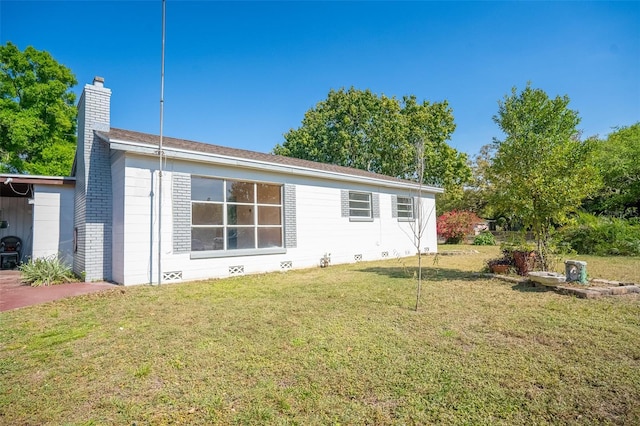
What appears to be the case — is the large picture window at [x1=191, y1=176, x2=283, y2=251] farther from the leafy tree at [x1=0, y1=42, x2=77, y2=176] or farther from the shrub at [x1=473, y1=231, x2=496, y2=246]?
the leafy tree at [x1=0, y1=42, x2=77, y2=176]

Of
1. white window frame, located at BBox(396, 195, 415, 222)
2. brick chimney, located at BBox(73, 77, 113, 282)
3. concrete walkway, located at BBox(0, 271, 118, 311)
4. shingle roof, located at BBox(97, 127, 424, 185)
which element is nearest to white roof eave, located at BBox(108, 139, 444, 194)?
shingle roof, located at BBox(97, 127, 424, 185)

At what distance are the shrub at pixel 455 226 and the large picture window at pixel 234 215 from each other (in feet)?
57.2

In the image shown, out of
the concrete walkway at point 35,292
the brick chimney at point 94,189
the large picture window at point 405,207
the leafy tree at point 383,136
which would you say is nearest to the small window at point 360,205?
the large picture window at point 405,207

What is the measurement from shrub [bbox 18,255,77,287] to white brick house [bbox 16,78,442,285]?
1.37 feet

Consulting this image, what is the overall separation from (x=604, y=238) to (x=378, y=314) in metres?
15.3

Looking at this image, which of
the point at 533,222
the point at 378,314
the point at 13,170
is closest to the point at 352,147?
the point at 533,222

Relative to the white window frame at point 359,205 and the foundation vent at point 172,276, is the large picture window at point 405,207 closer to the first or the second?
the white window frame at point 359,205

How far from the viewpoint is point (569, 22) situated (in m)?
9.04

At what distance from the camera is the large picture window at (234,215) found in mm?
8570

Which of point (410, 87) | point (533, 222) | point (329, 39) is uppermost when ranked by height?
point (410, 87)

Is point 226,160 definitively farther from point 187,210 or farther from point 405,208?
point 405,208

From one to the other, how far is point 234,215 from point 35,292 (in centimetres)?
485

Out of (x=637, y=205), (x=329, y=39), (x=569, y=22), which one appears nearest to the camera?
(x=569, y=22)

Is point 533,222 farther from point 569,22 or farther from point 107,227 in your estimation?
point 107,227
